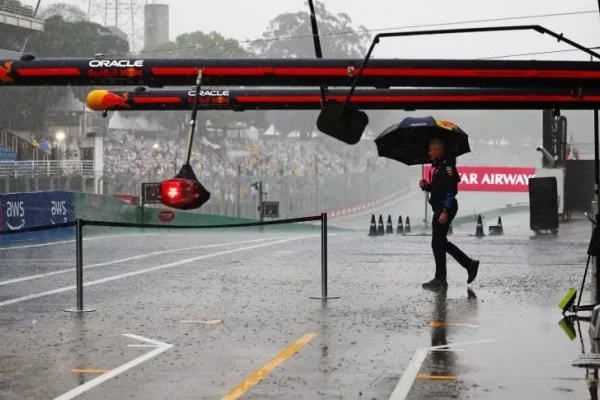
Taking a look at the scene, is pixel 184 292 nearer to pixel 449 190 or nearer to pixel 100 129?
pixel 449 190

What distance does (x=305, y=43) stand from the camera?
70562 millimetres

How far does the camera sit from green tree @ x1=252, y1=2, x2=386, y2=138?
52991 mm

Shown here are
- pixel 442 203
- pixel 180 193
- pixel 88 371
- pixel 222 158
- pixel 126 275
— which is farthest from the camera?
pixel 222 158

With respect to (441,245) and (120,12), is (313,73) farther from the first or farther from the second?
(120,12)

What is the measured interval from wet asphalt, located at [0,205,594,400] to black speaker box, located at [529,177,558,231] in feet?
41.4

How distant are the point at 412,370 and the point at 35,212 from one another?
2487 centimetres

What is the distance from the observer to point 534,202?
118ft

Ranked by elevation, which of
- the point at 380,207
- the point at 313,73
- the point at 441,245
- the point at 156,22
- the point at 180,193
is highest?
the point at 156,22

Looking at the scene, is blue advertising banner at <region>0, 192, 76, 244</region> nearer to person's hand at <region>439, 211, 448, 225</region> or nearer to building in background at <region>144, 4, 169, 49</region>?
building in background at <region>144, 4, 169, 49</region>

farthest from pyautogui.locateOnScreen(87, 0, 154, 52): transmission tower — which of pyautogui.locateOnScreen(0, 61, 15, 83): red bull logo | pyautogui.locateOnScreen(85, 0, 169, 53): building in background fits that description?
pyautogui.locateOnScreen(0, 61, 15, 83): red bull logo

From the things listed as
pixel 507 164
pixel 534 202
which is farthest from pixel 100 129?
pixel 507 164

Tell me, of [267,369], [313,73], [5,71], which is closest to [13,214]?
[5,71]

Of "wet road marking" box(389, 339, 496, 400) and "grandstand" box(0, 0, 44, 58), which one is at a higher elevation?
"grandstand" box(0, 0, 44, 58)

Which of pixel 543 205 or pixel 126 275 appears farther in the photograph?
pixel 543 205
